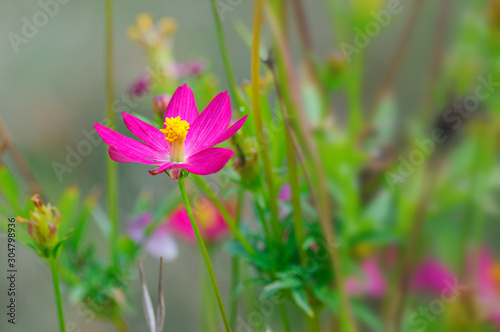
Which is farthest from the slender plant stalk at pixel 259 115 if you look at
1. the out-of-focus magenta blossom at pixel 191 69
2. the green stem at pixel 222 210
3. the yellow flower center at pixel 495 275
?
the yellow flower center at pixel 495 275

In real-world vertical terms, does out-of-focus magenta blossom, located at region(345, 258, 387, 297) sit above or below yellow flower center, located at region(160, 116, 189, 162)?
below

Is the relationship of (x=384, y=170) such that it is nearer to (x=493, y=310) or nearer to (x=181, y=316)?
(x=493, y=310)

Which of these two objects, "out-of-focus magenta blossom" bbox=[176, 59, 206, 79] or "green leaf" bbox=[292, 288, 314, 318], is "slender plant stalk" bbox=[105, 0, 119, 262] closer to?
"out-of-focus magenta blossom" bbox=[176, 59, 206, 79]

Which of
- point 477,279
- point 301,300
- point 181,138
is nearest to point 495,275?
point 477,279

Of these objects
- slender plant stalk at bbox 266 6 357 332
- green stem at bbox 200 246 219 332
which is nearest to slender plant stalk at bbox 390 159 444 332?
slender plant stalk at bbox 266 6 357 332

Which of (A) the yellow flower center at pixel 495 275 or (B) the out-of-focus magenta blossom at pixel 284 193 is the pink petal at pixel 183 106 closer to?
(B) the out-of-focus magenta blossom at pixel 284 193

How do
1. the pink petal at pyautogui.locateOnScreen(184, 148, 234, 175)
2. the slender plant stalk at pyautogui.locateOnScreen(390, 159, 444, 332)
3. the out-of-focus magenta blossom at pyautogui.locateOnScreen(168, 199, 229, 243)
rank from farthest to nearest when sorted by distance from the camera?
the out-of-focus magenta blossom at pyautogui.locateOnScreen(168, 199, 229, 243), the slender plant stalk at pyautogui.locateOnScreen(390, 159, 444, 332), the pink petal at pyautogui.locateOnScreen(184, 148, 234, 175)

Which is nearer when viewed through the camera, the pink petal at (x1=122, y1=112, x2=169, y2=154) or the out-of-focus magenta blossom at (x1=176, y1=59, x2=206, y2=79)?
the pink petal at (x1=122, y1=112, x2=169, y2=154)
